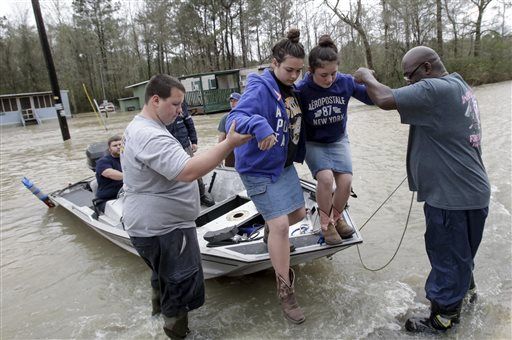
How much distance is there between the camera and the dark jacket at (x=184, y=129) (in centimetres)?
554

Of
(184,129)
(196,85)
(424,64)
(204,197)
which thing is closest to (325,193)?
(424,64)

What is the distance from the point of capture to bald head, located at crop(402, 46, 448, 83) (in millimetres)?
2496

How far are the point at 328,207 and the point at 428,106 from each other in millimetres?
1128

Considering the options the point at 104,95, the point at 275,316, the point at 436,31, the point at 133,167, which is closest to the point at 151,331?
the point at 275,316

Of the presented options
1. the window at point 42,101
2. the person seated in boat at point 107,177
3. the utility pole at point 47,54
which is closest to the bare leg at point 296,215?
the person seated in boat at point 107,177

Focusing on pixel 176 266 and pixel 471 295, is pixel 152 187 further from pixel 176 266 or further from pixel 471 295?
pixel 471 295

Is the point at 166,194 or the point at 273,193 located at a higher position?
the point at 166,194

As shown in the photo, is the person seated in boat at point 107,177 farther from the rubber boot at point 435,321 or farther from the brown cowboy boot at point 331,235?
the rubber boot at point 435,321

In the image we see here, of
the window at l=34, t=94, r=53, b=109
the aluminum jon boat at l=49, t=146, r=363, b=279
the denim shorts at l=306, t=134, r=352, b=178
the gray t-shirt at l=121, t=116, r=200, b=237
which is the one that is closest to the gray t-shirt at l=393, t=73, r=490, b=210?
the denim shorts at l=306, t=134, r=352, b=178

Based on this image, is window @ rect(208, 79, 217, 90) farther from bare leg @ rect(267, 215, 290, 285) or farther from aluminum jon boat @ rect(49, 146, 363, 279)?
bare leg @ rect(267, 215, 290, 285)

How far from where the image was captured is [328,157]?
309cm

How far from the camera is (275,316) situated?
3.32 m

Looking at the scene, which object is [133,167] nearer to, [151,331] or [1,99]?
[151,331]

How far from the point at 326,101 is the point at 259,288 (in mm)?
1959
